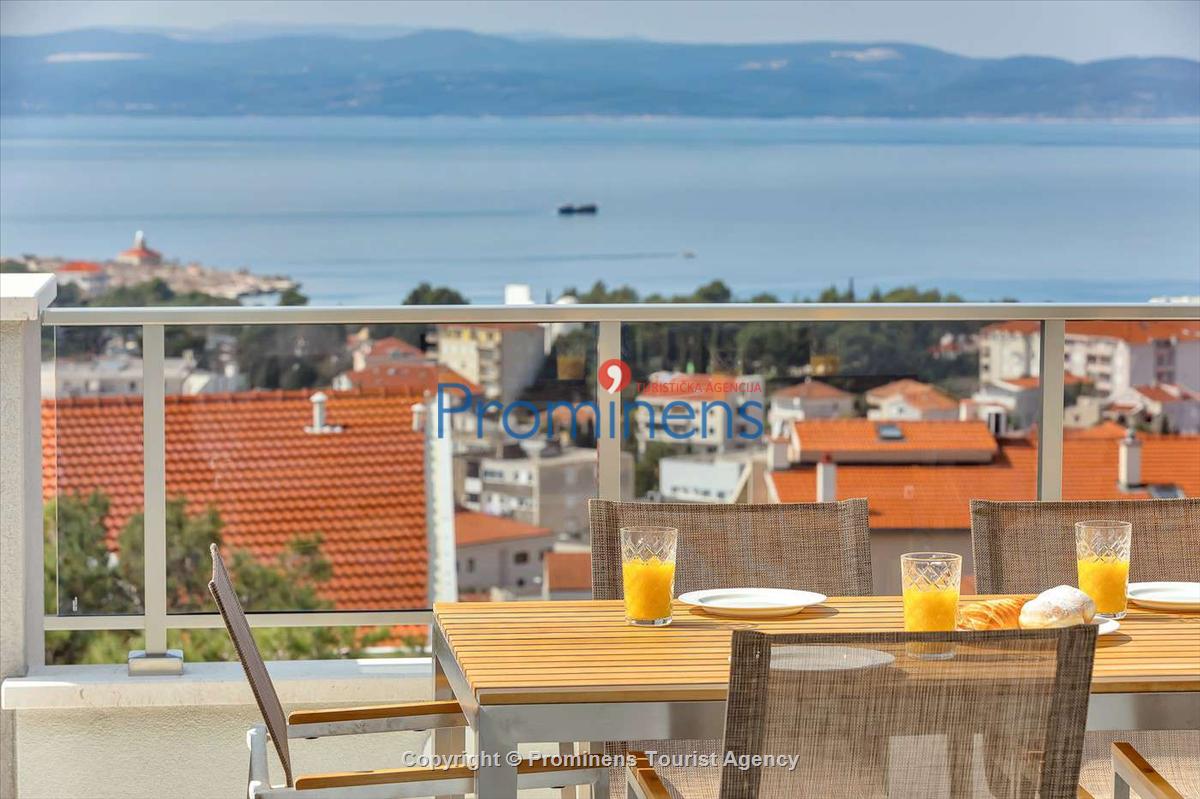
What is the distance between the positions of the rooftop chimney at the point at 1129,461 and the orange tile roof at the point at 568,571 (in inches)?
50.1

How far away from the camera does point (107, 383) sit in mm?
3117

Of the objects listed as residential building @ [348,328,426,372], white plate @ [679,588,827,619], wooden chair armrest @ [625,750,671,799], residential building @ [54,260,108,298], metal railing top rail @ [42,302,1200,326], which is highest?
residential building @ [54,260,108,298]

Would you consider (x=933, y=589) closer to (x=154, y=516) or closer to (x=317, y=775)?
(x=317, y=775)

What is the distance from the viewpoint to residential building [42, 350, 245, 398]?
2.93 meters

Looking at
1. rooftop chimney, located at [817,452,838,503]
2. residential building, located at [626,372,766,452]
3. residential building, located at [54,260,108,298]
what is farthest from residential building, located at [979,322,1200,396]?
residential building, located at [54,260,108,298]

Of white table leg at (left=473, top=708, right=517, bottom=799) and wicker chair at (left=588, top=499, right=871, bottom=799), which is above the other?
wicker chair at (left=588, top=499, right=871, bottom=799)

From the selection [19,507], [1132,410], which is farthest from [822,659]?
[1132,410]

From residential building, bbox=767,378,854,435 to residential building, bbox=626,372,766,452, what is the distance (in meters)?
0.05

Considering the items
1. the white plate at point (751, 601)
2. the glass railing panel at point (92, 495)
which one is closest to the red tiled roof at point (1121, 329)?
the white plate at point (751, 601)

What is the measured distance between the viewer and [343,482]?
10.7 ft

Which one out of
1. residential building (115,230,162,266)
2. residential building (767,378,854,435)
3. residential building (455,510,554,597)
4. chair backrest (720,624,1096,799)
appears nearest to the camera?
chair backrest (720,624,1096,799)

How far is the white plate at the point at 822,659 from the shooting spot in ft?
3.85

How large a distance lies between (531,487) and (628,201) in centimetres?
2695

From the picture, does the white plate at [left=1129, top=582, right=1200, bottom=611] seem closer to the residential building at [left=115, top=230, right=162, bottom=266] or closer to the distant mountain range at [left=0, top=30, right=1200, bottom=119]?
the residential building at [left=115, top=230, right=162, bottom=266]
